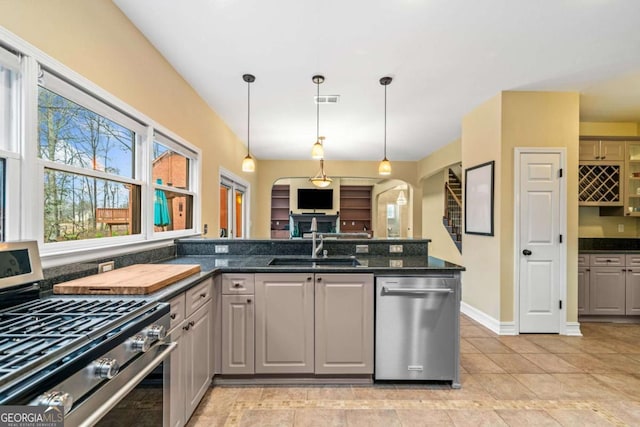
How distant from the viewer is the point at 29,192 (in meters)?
1.51

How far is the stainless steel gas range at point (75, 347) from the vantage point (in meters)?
0.79

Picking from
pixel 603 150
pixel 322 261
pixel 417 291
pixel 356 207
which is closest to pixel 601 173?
pixel 603 150

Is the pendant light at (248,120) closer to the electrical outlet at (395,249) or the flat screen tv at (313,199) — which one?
the electrical outlet at (395,249)

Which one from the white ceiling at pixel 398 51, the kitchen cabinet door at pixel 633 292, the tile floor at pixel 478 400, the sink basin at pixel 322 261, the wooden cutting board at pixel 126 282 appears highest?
the white ceiling at pixel 398 51

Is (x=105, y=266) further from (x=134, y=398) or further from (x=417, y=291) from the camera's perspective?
(x=417, y=291)

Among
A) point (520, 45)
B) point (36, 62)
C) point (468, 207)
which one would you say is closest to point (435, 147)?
point (468, 207)

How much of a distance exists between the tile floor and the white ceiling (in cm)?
282

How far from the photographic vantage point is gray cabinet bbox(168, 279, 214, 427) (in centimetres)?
165

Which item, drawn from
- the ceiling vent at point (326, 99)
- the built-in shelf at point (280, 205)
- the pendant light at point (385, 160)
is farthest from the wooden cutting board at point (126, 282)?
the built-in shelf at point (280, 205)

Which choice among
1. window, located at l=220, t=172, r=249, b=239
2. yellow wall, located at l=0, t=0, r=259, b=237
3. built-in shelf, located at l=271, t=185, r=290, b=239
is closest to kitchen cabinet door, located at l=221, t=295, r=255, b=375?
yellow wall, located at l=0, t=0, r=259, b=237

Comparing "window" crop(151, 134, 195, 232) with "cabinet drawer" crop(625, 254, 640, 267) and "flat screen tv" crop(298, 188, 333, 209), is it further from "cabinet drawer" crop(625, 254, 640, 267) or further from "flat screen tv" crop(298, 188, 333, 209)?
"flat screen tv" crop(298, 188, 333, 209)

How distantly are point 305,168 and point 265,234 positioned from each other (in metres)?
2.02

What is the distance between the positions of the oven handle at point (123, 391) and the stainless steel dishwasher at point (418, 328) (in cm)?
151

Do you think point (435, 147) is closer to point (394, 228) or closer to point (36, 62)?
point (394, 228)
